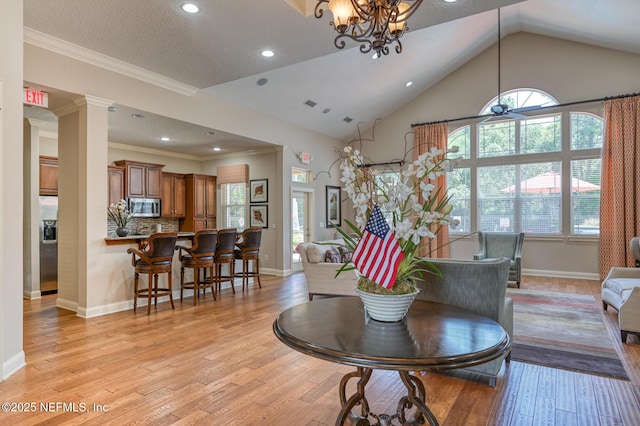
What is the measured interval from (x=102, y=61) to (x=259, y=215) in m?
4.43

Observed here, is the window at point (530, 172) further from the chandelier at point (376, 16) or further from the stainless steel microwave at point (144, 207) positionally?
the stainless steel microwave at point (144, 207)

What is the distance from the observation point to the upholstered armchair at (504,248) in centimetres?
630

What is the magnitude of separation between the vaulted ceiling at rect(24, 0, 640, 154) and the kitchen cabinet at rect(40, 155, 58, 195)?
1.19m

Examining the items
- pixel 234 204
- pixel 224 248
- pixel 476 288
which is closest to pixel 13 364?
pixel 224 248

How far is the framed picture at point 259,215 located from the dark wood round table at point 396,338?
6.29 m

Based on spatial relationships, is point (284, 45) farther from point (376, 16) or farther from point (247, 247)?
point (247, 247)

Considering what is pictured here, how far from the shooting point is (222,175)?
9086 millimetres

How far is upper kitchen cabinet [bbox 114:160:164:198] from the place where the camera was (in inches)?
295

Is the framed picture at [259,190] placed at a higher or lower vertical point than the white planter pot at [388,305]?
higher

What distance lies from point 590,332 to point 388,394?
2.83 metres

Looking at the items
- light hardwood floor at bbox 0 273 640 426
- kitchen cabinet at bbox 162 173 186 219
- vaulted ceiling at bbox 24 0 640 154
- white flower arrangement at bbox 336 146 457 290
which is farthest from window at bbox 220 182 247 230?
white flower arrangement at bbox 336 146 457 290

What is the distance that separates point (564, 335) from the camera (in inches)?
151

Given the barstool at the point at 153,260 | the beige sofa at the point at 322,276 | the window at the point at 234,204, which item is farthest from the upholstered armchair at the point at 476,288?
the window at the point at 234,204
